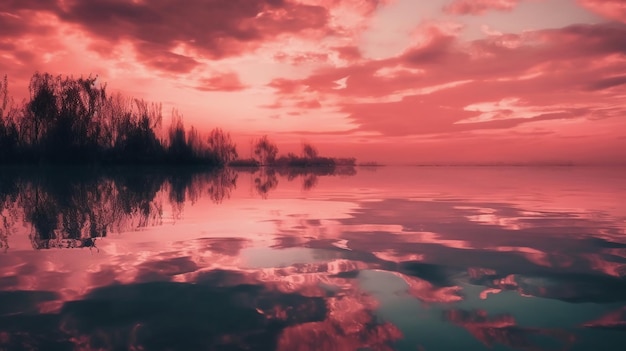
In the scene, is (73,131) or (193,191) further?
(73,131)

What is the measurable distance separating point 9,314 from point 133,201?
46.7 feet

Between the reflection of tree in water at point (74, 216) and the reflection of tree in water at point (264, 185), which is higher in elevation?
the reflection of tree in water at point (74, 216)

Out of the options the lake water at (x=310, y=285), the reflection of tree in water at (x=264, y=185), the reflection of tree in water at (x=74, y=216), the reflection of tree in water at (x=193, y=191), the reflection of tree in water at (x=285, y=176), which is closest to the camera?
the lake water at (x=310, y=285)

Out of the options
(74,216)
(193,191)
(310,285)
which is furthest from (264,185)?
(310,285)

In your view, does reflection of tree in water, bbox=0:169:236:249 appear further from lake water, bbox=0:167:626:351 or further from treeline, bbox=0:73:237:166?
treeline, bbox=0:73:237:166

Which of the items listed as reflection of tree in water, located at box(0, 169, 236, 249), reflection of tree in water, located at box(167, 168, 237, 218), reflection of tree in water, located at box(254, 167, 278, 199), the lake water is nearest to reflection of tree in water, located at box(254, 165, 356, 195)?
reflection of tree in water, located at box(254, 167, 278, 199)

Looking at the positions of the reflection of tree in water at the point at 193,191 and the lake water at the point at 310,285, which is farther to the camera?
the reflection of tree in water at the point at 193,191

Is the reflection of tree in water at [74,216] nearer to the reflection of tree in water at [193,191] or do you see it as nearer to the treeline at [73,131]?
the reflection of tree in water at [193,191]

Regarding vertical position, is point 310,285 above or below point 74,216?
below

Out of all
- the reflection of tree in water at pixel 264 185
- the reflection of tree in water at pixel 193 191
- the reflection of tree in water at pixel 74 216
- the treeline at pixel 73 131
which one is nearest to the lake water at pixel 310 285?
the reflection of tree in water at pixel 74 216

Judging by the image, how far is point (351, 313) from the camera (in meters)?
5.09

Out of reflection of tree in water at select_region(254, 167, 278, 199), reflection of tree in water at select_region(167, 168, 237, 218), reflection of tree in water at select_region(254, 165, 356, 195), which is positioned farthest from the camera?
reflection of tree in water at select_region(254, 165, 356, 195)

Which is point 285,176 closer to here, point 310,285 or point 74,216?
point 74,216

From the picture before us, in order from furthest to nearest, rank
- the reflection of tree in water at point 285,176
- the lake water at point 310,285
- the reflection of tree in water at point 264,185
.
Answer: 1. the reflection of tree in water at point 285,176
2. the reflection of tree in water at point 264,185
3. the lake water at point 310,285
